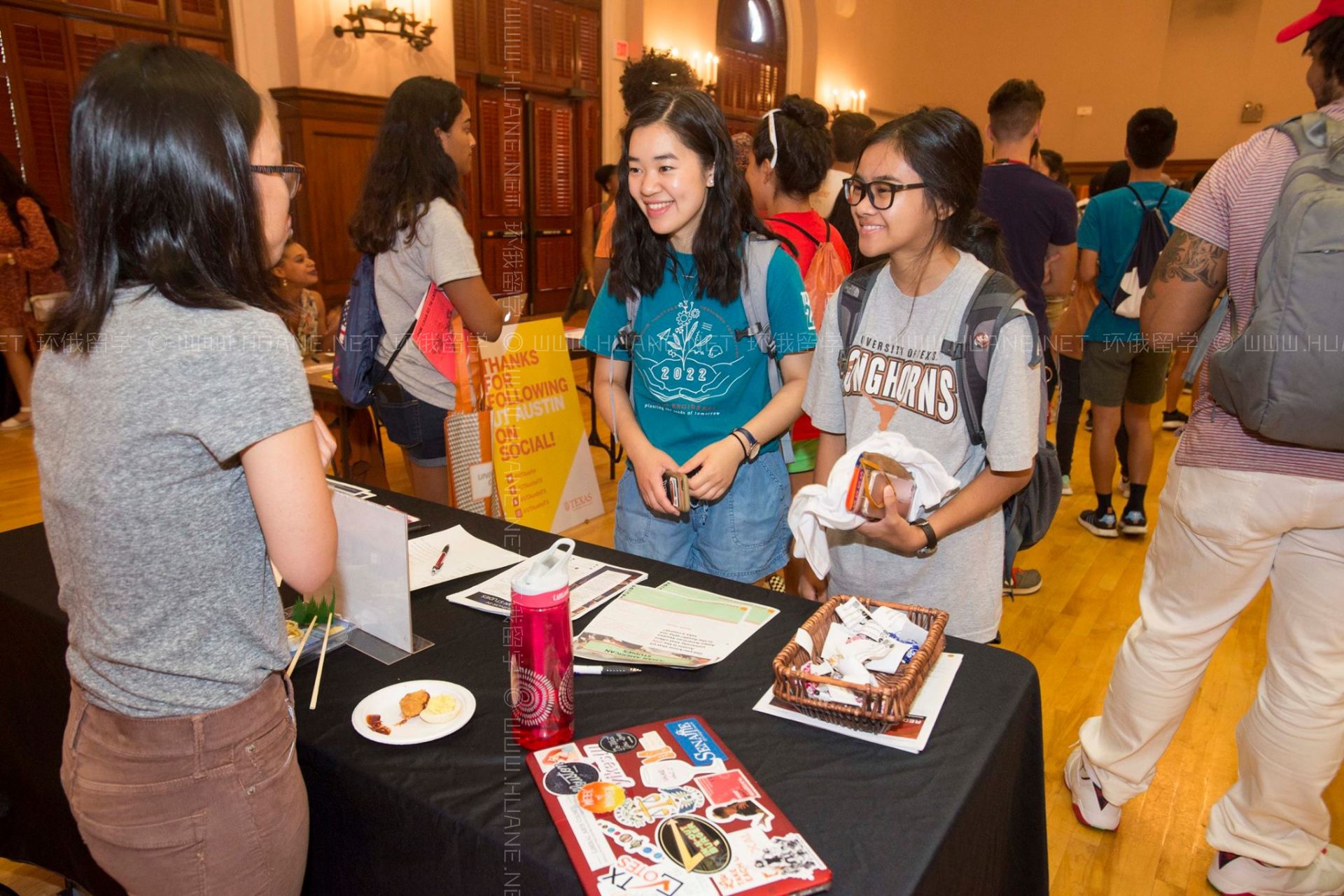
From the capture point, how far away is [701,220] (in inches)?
64.5

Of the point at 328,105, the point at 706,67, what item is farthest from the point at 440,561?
the point at 706,67

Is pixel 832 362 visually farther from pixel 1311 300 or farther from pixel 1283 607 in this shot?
pixel 1283 607

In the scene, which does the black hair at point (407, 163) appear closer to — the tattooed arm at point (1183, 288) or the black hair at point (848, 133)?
the tattooed arm at point (1183, 288)

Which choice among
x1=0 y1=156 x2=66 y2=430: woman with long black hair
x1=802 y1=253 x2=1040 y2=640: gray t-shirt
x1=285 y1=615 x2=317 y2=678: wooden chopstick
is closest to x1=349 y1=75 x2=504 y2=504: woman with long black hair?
x1=802 y1=253 x2=1040 y2=640: gray t-shirt

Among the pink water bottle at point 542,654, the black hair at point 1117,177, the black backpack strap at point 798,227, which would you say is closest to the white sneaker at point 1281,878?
the pink water bottle at point 542,654

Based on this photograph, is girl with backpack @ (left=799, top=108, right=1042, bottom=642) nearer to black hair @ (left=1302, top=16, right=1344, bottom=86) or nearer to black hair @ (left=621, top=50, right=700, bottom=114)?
black hair @ (left=1302, top=16, right=1344, bottom=86)

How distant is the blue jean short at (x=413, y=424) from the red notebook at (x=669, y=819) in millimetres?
1639

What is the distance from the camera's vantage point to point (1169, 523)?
5.33 ft

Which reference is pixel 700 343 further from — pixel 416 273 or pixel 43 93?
pixel 43 93

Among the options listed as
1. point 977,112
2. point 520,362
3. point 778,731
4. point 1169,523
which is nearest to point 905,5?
point 977,112

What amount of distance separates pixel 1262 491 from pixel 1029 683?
2.19ft

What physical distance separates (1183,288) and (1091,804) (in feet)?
3.83

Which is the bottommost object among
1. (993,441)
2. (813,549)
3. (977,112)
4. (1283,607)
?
(1283,607)

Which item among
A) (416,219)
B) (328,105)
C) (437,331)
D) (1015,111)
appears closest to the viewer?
(416,219)
